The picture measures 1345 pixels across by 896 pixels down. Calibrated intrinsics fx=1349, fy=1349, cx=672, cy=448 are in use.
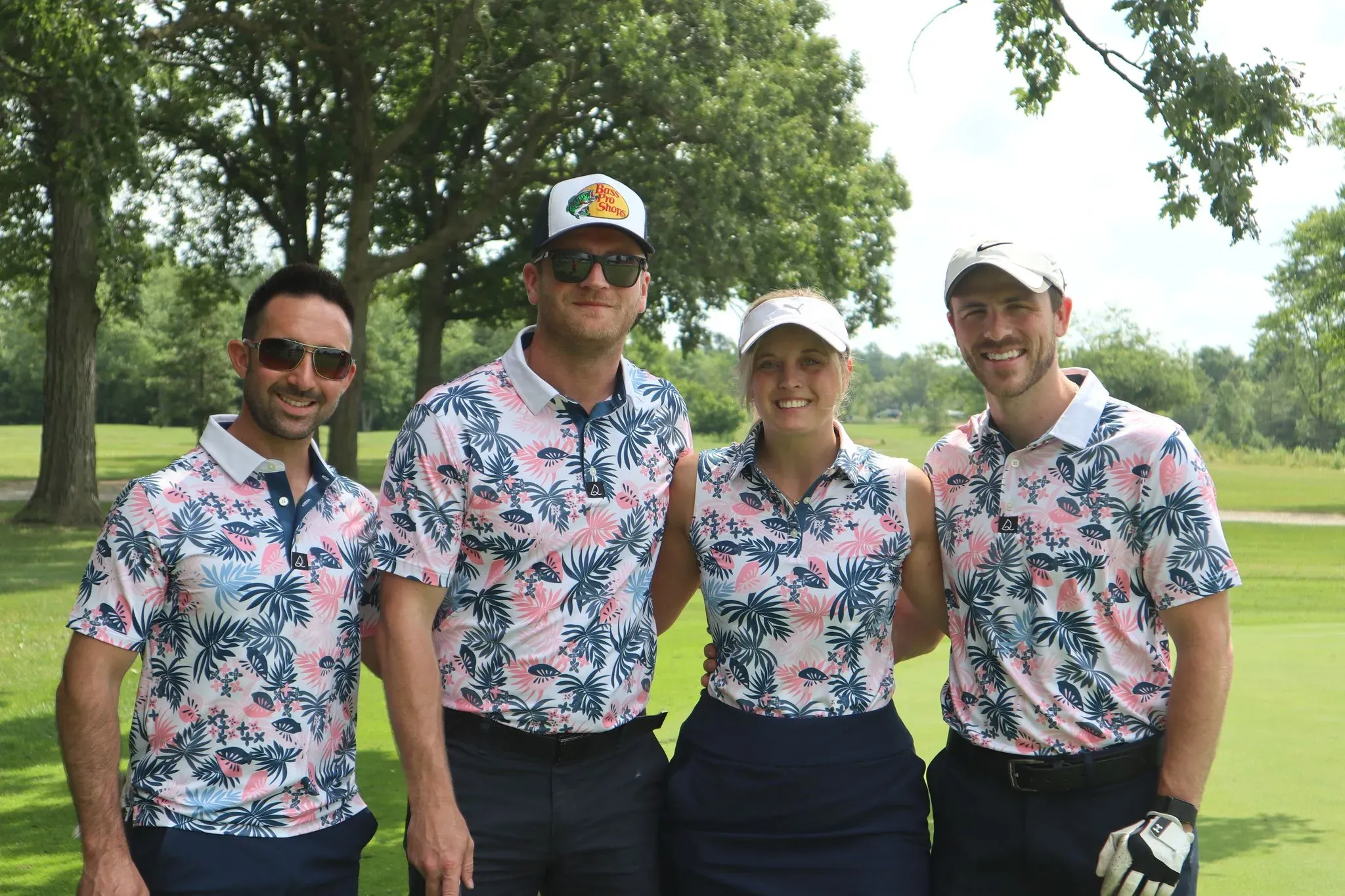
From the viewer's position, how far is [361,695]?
886cm

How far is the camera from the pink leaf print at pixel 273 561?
3.32 m

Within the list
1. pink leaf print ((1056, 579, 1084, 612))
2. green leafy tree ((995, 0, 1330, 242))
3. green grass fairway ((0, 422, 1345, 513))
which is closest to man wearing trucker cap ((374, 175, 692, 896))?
pink leaf print ((1056, 579, 1084, 612))

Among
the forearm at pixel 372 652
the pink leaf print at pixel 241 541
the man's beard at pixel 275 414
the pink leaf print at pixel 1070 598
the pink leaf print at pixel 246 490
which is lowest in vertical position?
the forearm at pixel 372 652

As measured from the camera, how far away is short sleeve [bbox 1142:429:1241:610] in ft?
11.0

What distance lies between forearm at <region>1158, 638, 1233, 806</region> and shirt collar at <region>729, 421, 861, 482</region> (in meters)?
0.97

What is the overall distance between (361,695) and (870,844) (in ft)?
19.4

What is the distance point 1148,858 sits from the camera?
3.22m

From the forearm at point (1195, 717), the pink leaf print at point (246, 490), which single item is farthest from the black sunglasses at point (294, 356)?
the forearm at point (1195, 717)

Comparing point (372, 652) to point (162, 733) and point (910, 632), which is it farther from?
point (910, 632)

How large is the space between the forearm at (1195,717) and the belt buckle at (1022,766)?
0.29m

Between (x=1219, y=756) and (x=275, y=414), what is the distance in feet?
17.9

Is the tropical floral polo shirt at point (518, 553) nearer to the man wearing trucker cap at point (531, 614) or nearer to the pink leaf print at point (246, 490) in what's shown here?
the man wearing trucker cap at point (531, 614)

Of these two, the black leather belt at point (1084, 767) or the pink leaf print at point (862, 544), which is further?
the pink leaf print at point (862, 544)

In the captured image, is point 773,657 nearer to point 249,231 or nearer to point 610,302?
point 610,302
